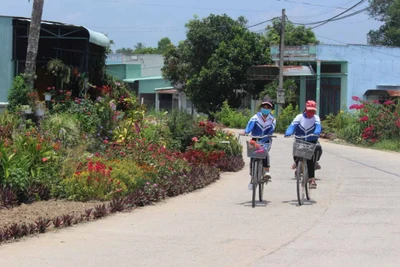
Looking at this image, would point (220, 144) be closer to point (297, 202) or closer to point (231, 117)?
point (297, 202)

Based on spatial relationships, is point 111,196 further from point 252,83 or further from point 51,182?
point 252,83

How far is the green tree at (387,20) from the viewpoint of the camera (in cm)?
5625

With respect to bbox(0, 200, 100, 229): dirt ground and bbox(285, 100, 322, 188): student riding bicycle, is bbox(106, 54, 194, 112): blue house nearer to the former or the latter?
bbox(285, 100, 322, 188): student riding bicycle

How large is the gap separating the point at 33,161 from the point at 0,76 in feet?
31.8

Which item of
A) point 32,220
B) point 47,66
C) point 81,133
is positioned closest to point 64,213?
point 32,220

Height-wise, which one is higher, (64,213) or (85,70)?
(85,70)

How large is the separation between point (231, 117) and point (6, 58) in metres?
25.9

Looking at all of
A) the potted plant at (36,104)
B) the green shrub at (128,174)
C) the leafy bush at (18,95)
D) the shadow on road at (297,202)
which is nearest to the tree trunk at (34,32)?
the leafy bush at (18,95)

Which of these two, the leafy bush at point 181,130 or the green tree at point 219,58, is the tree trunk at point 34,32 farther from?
the green tree at point 219,58

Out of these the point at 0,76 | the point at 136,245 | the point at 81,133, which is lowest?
the point at 136,245

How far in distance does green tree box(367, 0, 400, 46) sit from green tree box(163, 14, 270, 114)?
1463 cm

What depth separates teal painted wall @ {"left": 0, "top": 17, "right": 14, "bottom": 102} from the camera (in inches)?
789

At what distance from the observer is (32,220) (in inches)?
361

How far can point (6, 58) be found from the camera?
2017 centimetres
